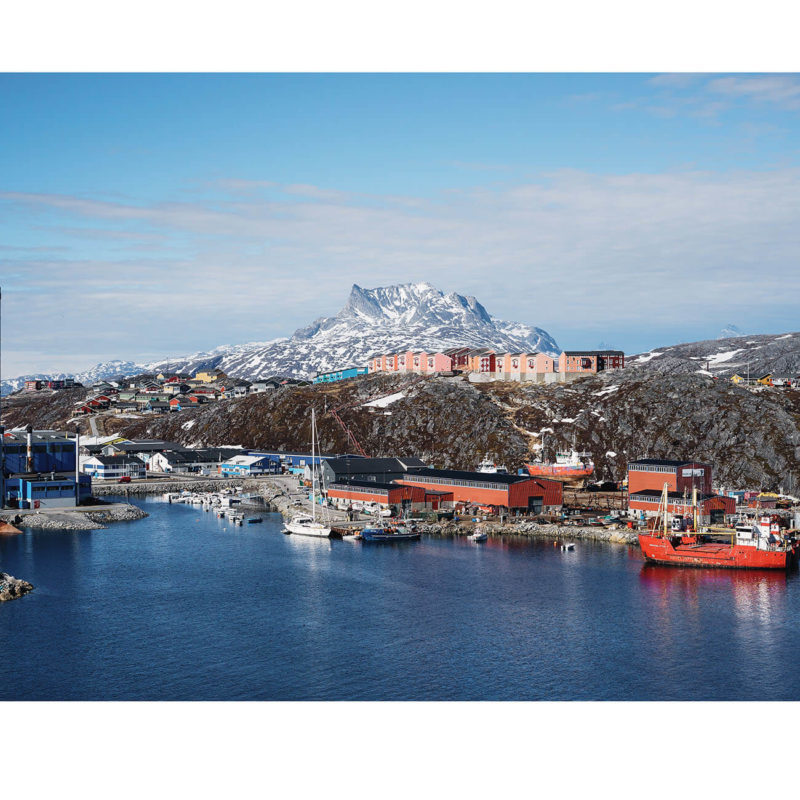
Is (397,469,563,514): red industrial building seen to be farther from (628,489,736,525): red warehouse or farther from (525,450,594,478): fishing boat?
(525,450,594,478): fishing boat

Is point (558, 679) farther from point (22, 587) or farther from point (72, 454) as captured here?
point (72, 454)

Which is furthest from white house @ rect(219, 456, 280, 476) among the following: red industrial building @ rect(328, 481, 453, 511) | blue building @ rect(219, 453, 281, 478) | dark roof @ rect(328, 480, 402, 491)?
red industrial building @ rect(328, 481, 453, 511)

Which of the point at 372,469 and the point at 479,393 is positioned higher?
the point at 479,393

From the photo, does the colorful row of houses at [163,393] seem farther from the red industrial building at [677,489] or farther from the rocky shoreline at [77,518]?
the red industrial building at [677,489]

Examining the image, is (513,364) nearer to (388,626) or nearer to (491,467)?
(491,467)

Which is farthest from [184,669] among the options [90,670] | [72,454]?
[72,454]

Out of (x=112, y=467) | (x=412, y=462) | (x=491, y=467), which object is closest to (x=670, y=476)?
(x=491, y=467)
